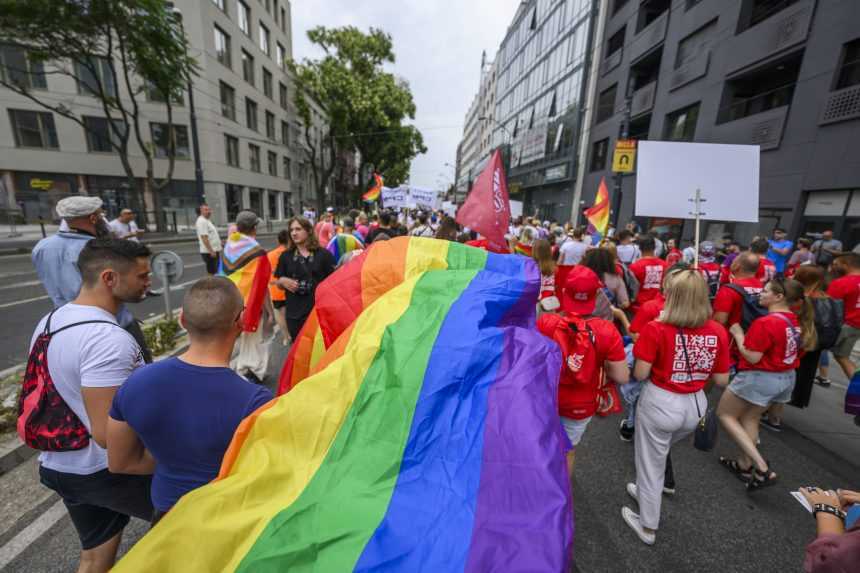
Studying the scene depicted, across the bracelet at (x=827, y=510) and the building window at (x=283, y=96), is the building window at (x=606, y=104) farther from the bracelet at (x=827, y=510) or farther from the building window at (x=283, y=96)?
the building window at (x=283, y=96)

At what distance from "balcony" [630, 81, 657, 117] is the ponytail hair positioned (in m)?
18.4

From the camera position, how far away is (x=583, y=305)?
2.88 meters

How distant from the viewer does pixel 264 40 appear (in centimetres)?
3003

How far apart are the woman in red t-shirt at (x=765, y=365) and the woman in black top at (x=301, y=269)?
4.21 meters

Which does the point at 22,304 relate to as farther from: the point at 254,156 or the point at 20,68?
the point at 254,156

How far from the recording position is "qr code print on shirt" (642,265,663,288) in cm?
488

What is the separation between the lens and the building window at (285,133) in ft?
113

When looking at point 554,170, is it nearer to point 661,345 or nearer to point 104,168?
point 661,345

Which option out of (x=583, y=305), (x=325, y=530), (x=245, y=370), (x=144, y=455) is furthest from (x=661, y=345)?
(x=245, y=370)

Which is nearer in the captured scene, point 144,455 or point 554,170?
point 144,455

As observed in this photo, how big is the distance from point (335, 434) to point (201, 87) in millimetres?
28536

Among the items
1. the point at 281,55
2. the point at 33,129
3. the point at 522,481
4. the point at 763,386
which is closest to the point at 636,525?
the point at 763,386

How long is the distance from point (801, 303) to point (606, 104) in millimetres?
23555

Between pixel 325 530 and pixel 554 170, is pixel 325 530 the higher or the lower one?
the lower one
